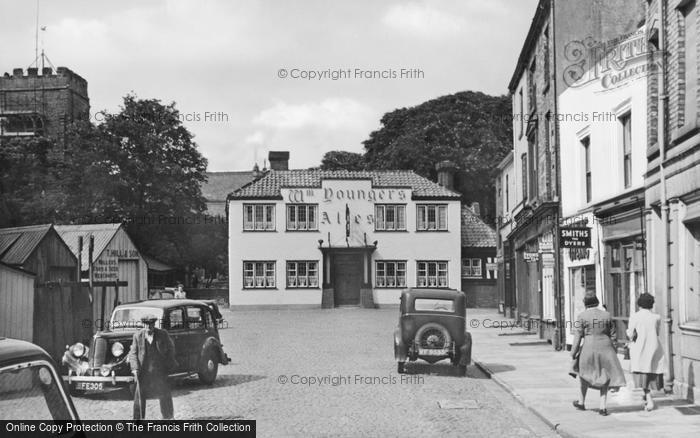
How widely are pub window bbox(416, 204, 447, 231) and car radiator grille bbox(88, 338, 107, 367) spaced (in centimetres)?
3641

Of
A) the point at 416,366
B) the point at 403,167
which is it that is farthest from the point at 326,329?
the point at 403,167

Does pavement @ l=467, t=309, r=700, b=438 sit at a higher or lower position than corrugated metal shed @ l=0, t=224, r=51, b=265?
lower

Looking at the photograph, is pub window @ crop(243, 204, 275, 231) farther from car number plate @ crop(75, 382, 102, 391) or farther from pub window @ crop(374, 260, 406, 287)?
car number plate @ crop(75, 382, 102, 391)

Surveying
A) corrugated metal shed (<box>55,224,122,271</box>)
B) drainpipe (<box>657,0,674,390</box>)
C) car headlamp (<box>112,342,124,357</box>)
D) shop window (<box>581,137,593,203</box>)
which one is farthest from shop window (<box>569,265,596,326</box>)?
corrugated metal shed (<box>55,224,122,271</box>)

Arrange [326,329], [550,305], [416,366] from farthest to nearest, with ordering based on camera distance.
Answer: [326,329], [550,305], [416,366]

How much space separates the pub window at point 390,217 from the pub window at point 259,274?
6.69 meters

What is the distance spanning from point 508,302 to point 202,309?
24807 mm

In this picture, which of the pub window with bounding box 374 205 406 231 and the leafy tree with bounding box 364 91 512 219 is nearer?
the pub window with bounding box 374 205 406 231

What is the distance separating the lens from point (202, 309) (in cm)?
1559

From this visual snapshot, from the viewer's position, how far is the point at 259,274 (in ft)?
157

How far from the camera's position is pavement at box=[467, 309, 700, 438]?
10.1 meters

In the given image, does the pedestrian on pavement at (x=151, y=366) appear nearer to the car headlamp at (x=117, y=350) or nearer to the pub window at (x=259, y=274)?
the car headlamp at (x=117, y=350)

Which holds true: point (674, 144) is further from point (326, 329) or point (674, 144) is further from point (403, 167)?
point (403, 167)

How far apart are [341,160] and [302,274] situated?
2225cm
